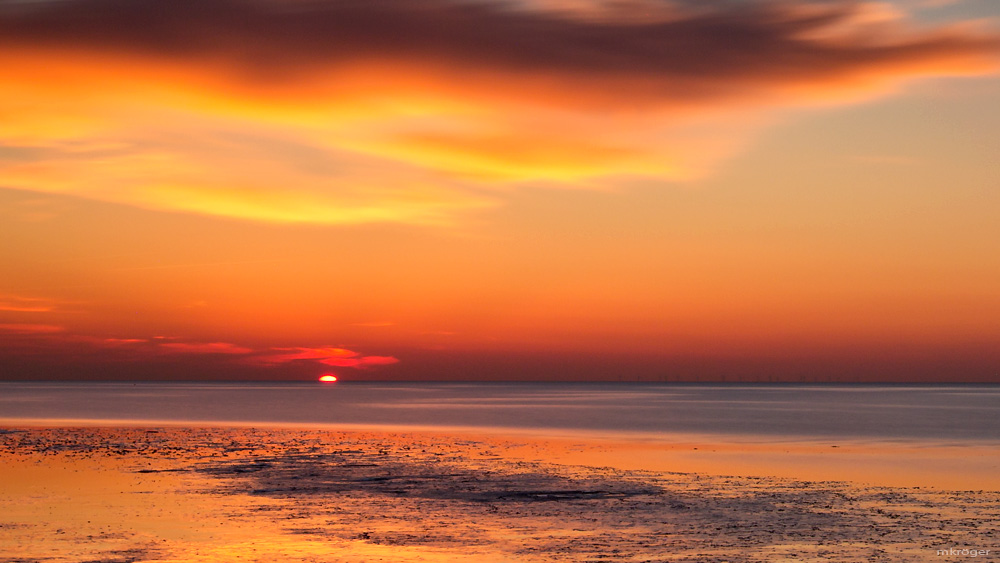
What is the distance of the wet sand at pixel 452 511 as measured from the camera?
69.6 ft

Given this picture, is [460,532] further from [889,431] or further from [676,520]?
→ [889,431]

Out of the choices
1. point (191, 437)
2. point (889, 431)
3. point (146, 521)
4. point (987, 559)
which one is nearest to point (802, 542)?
point (987, 559)

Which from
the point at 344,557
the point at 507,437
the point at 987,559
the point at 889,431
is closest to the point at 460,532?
the point at 344,557

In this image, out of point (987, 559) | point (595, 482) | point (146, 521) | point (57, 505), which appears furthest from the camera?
point (595, 482)

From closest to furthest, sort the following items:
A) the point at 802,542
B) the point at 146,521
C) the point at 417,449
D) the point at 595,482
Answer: the point at 802,542 < the point at 146,521 < the point at 595,482 < the point at 417,449

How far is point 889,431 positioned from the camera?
244ft

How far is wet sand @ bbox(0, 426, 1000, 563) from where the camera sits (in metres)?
21.2

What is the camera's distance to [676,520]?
25547 mm

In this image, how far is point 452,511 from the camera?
89.4 feet

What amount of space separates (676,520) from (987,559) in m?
7.71

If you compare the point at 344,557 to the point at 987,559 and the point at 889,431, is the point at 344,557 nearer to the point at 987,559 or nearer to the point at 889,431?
the point at 987,559

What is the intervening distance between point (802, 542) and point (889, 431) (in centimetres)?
5695

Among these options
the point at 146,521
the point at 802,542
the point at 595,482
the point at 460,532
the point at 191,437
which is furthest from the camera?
the point at 191,437

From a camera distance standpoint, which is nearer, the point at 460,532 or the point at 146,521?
the point at 460,532
